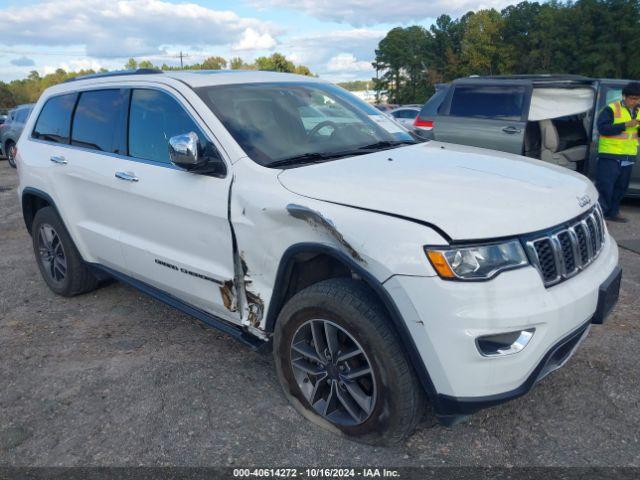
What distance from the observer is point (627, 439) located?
2615 mm

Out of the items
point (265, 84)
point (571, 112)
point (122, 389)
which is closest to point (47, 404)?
point (122, 389)

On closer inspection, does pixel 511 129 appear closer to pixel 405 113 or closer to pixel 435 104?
pixel 435 104

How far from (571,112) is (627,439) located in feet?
19.3

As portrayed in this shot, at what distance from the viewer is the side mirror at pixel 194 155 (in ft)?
9.27

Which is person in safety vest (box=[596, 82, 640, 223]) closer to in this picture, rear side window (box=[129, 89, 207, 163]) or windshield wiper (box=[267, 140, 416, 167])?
windshield wiper (box=[267, 140, 416, 167])

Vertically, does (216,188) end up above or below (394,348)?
above

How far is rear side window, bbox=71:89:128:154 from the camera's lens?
3.77 meters

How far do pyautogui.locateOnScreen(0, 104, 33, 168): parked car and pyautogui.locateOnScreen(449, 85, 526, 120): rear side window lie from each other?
11945 millimetres

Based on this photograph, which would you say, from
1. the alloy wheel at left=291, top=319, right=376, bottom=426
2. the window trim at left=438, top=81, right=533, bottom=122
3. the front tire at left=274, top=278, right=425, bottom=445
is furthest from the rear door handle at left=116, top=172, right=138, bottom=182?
the window trim at left=438, top=81, right=533, bottom=122

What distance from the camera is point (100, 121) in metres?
3.96

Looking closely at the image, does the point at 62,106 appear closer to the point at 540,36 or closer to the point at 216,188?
the point at 216,188

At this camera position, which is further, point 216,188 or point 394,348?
point 216,188

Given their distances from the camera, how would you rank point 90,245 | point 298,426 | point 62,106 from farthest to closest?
point 62,106 → point 90,245 → point 298,426

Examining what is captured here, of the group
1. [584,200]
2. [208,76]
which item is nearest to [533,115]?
[584,200]
